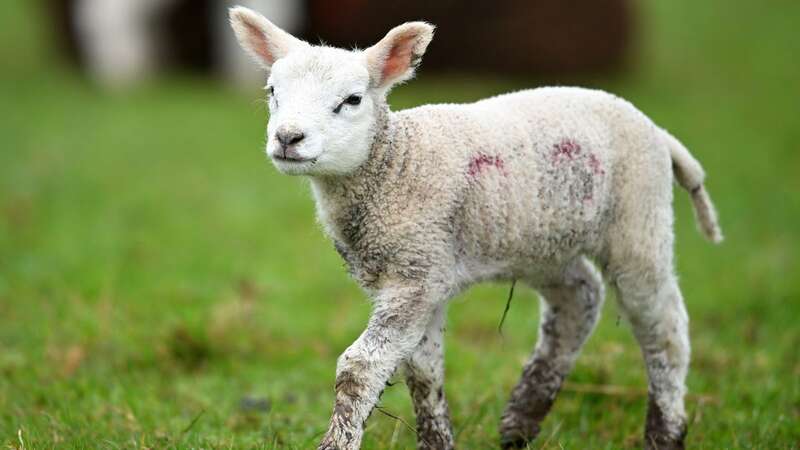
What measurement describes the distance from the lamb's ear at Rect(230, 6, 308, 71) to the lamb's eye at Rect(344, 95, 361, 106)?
329 mm

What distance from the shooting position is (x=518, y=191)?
418 centimetres

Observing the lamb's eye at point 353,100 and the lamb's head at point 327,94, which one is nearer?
the lamb's head at point 327,94

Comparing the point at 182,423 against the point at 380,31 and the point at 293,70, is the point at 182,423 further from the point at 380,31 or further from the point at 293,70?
the point at 380,31

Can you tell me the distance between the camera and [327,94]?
384 centimetres

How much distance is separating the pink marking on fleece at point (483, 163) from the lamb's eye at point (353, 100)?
507mm

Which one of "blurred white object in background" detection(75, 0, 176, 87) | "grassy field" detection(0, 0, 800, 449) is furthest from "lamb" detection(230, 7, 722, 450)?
"blurred white object in background" detection(75, 0, 176, 87)

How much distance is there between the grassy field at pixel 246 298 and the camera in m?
5.07

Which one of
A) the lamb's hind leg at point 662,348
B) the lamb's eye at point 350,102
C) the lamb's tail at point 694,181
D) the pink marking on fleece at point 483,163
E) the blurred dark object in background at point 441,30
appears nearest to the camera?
the lamb's eye at point 350,102

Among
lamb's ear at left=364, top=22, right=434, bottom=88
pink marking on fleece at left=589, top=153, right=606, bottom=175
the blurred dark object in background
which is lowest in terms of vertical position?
the blurred dark object in background

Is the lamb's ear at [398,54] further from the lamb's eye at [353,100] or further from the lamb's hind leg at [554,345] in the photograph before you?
the lamb's hind leg at [554,345]

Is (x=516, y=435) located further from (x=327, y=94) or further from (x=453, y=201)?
(x=327, y=94)

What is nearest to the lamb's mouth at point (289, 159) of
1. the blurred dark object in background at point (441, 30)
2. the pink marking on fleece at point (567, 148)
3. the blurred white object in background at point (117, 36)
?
the pink marking on fleece at point (567, 148)

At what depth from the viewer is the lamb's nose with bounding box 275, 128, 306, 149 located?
12.1ft

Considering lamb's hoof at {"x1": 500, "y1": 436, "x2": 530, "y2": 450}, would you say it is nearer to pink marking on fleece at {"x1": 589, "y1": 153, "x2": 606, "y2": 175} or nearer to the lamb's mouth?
pink marking on fleece at {"x1": 589, "y1": 153, "x2": 606, "y2": 175}
